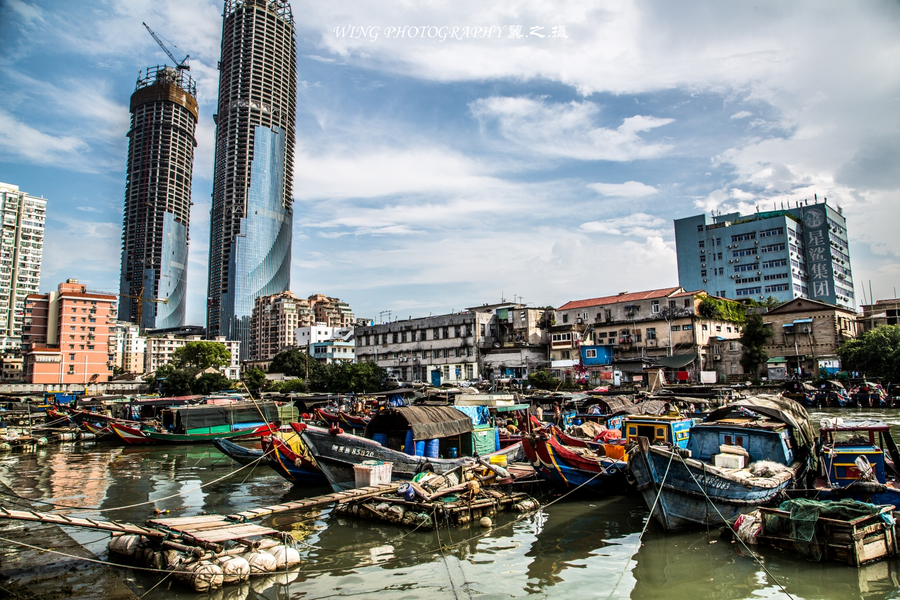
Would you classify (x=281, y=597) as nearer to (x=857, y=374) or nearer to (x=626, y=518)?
(x=626, y=518)

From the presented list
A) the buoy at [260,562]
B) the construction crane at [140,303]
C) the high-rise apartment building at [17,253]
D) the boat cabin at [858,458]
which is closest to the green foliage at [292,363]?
the high-rise apartment building at [17,253]

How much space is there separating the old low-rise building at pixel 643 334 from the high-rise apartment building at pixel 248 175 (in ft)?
Answer: 375

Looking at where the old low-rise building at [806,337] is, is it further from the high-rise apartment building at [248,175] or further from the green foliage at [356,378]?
the high-rise apartment building at [248,175]

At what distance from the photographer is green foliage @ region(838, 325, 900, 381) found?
40.4 metres

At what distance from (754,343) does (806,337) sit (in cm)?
515

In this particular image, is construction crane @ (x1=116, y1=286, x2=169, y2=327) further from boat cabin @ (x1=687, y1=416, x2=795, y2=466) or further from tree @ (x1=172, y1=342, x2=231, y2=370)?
boat cabin @ (x1=687, y1=416, x2=795, y2=466)

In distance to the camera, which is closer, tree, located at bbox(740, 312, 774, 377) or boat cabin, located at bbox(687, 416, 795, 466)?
boat cabin, located at bbox(687, 416, 795, 466)

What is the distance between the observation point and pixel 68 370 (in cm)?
7756

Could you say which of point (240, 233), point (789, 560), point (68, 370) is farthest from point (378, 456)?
point (240, 233)

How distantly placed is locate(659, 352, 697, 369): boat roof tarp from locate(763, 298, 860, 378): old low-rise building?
31.3 feet

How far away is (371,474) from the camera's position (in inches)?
539

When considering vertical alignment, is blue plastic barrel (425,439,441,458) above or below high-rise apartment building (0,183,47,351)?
below

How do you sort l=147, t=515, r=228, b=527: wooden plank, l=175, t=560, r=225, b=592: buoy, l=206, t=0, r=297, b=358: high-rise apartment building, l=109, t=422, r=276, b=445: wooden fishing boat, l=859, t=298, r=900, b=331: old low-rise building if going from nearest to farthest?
l=175, t=560, r=225, b=592: buoy → l=147, t=515, r=228, b=527: wooden plank → l=109, t=422, r=276, b=445: wooden fishing boat → l=859, t=298, r=900, b=331: old low-rise building → l=206, t=0, r=297, b=358: high-rise apartment building

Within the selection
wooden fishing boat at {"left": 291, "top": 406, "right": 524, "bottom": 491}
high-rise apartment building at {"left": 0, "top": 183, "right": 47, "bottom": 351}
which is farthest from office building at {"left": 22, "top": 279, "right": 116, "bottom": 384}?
wooden fishing boat at {"left": 291, "top": 406, "right": 524, "bottom": 491}
